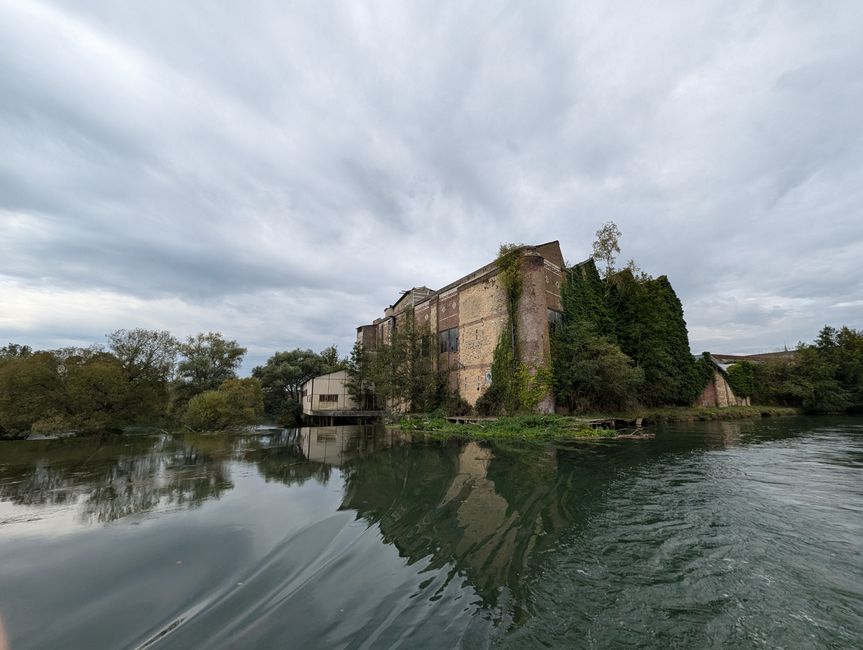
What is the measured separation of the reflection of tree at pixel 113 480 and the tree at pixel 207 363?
71.8ft

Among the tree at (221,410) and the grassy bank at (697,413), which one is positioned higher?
the tree at (221,410)

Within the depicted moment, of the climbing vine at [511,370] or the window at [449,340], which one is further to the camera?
the window at [449,340]

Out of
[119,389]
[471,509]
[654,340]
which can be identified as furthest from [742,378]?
[119,389]

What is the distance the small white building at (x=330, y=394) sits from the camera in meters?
33.2

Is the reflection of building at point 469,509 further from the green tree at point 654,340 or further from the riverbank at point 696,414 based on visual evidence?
the green tree at point 654,340

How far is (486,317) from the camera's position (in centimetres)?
2344

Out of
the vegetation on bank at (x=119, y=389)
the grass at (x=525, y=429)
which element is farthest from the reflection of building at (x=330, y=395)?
the grass at (x=525, y=429)

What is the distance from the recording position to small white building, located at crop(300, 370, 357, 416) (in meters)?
33.2

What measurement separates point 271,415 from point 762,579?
41.8 metres

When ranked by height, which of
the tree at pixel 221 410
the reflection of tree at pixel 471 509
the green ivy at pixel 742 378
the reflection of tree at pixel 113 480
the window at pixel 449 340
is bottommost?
the reflection of tree at pixel 471 509

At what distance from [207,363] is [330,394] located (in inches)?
465

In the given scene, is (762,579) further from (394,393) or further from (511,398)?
(394,393)

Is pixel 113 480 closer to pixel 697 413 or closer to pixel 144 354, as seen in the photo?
pixel 144 354

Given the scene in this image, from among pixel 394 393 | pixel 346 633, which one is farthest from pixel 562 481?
pixel 394 393
